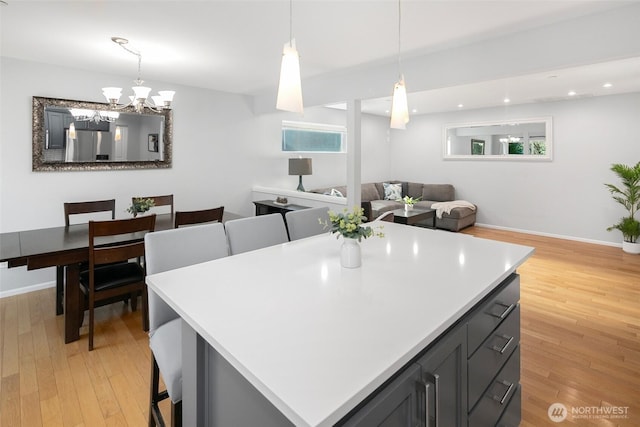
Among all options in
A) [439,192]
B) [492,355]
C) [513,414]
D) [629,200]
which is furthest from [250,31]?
[629,200]

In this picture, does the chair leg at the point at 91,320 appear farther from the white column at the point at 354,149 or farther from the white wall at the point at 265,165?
the white column at the point at 354,149

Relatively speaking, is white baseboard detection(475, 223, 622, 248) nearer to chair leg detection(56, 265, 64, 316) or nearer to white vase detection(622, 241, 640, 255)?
white vase detection(622, 241, 640, 255)

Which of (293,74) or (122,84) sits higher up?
(122,84)

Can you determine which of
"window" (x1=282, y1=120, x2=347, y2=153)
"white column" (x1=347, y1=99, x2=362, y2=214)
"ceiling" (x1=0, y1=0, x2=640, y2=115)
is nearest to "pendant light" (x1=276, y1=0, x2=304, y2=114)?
"ceiling" (x1=0, y1=0, x2=640, y2=115)

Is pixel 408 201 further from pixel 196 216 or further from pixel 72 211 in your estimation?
pixel 72 211

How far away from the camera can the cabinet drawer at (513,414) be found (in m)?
1.56

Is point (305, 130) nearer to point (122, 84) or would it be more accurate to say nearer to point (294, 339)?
point (122, 84)

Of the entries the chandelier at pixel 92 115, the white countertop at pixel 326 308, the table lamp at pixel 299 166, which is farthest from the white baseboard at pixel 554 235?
the chandelier at pixel 92 115

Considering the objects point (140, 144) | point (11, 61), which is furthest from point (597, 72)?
point (11, 61)

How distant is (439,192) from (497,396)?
6.06 m

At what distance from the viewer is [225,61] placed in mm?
3506

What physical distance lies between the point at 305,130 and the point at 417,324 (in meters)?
5.54

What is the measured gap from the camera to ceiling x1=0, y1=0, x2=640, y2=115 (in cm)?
228

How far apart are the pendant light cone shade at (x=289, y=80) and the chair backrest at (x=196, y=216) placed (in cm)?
173
